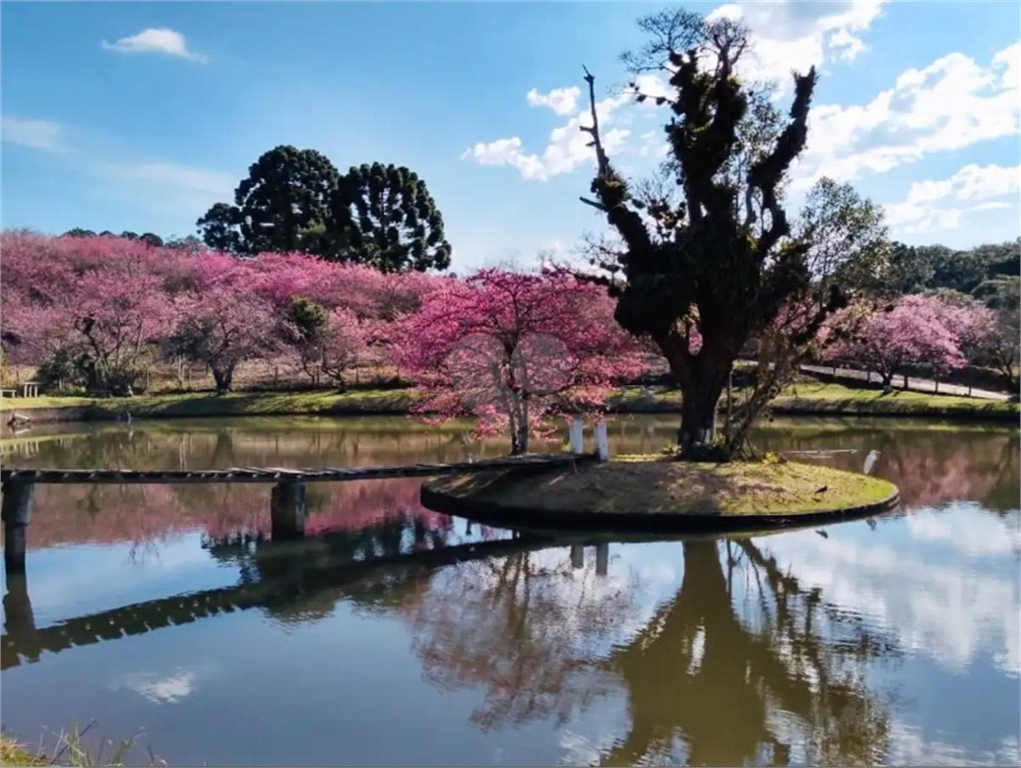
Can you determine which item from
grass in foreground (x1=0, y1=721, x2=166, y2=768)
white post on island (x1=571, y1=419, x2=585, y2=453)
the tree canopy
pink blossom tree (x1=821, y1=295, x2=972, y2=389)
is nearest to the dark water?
grass in foreground (x1=0, y1=721, x2=166, y2=768)

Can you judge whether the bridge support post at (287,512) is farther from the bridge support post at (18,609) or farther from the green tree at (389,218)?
the green tree at (389,218)

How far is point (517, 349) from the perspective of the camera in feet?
55.1

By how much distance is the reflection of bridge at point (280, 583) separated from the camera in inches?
352

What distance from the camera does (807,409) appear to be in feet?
114

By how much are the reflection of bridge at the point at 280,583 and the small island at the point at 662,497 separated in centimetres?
90

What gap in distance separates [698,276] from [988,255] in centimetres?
5213

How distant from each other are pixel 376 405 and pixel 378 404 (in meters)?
0.10

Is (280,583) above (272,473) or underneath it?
underneath

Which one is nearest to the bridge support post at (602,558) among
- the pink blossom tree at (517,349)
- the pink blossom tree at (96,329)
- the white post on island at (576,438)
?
the white post on island at (576,438)

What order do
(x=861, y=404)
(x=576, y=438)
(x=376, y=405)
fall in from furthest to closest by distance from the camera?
(x=376, y=405)
(x=861, y=404)
(x=576, y=438)

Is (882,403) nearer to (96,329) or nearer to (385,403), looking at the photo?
(385,403)

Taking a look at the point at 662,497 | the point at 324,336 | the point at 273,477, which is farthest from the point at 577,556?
the point at 324,336

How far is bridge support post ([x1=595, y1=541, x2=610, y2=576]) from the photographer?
1151 cm

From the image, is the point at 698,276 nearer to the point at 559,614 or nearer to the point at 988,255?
the point at 559,614
